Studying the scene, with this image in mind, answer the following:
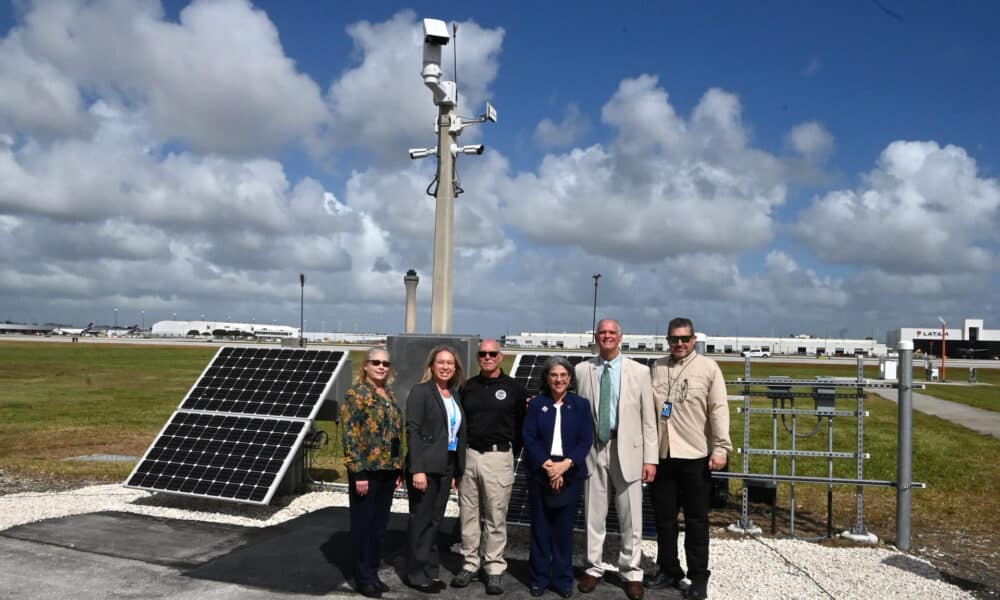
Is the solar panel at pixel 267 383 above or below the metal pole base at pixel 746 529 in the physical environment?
above

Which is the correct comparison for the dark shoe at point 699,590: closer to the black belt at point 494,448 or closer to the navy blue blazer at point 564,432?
the navy blue blazer at point 564,432

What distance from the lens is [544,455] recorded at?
211 inches

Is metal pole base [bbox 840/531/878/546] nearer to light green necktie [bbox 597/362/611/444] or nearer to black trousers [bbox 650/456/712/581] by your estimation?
black trousers [bbox 650/456/712/581]

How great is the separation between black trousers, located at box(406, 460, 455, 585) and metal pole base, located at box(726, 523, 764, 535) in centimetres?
351

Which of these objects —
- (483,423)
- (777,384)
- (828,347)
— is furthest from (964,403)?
(828,347)

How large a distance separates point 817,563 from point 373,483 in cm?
401

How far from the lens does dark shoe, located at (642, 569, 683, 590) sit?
227 inches

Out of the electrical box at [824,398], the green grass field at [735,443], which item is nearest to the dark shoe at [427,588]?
the electrical box at [824,398]

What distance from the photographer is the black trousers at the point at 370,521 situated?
5492 millimetres

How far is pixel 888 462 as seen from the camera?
12.4m

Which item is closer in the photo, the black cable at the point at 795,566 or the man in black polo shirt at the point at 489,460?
the man in black polo shirt at the point at 489,460

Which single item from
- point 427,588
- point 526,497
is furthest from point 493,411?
point 526,497

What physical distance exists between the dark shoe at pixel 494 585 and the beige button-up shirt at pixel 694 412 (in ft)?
5.18

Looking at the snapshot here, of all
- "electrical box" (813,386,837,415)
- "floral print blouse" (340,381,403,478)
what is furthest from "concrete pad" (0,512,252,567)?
"electrical box" (813,386,837,415)
